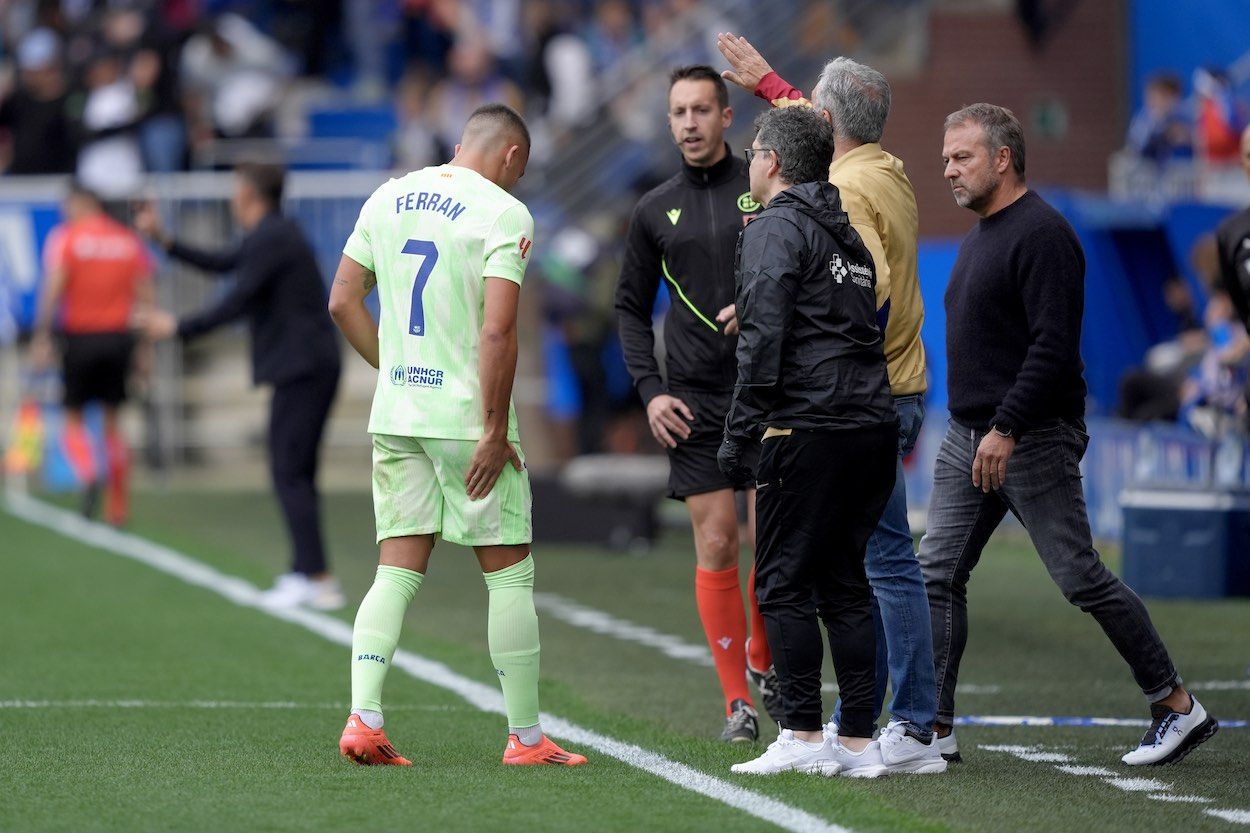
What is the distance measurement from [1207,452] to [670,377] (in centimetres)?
603

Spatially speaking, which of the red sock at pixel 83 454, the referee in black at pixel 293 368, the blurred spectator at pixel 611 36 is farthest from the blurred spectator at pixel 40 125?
the referee in black at pixel 293 368

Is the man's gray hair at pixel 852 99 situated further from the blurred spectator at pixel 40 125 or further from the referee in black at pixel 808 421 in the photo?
the blurred spectator at pixel 40 125

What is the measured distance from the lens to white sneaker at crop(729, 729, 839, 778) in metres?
6.35

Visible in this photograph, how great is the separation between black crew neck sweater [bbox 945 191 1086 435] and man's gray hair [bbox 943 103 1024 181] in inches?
Result: 4.8

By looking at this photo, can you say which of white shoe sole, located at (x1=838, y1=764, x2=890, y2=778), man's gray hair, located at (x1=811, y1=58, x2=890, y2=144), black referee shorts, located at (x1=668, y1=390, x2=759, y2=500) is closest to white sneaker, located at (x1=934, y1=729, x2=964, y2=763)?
white shoe sole, located at (x1=838, y1=764, x2=890, y2=778)

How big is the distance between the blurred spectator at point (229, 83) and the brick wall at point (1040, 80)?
657 centimetres

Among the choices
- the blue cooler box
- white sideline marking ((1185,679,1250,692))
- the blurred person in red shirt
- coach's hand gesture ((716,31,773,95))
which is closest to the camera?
coach's hand gesture ((716,31,773,95))

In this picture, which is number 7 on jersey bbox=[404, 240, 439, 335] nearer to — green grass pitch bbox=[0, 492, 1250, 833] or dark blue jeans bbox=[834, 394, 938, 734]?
green grass pitch bbox=[0, 492, 1250, 833]

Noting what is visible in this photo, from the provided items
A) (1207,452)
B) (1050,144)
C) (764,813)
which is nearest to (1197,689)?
(764,813)

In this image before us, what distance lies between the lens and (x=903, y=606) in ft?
21.6

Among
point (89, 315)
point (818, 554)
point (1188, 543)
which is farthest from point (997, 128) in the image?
point (89, 315)

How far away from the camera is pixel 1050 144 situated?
21.7 metres

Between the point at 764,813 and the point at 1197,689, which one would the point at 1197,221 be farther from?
the point at 764,813

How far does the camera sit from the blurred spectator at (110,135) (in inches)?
848
